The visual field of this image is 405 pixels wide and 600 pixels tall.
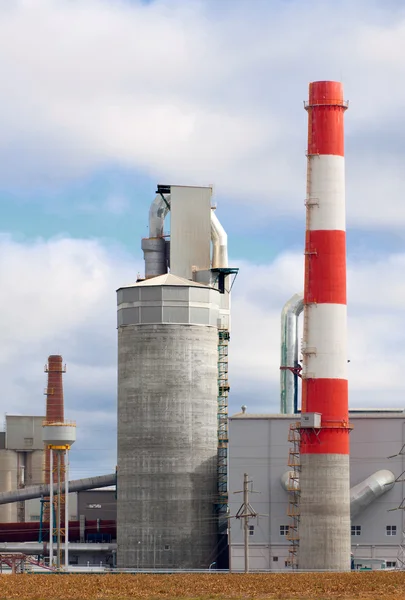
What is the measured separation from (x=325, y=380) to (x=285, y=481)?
775 centimetres

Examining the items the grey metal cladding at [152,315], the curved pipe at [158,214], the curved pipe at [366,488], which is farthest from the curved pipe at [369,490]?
the curved pipe at [158,214]

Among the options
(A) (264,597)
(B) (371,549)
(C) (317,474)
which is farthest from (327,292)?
(A) (264,597)

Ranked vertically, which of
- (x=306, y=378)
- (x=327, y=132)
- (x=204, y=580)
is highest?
(x=327, y=132)

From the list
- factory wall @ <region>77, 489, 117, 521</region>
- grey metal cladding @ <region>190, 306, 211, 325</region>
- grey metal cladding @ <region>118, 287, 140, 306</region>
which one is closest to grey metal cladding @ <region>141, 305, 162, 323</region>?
grey metal cladding @ <region>118, 287, 140, 306</region>

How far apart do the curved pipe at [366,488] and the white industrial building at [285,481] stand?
0.06m

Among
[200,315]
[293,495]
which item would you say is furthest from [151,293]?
[293,495]

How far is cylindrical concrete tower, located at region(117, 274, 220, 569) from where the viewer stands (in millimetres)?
85125

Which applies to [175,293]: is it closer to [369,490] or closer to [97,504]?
[369,490]

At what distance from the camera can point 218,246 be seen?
305 feet

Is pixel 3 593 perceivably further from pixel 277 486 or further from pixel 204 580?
pixel 277 486

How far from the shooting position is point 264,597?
55.4m

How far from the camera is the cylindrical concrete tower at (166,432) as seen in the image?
8512 cm

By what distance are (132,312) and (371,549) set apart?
2019 centimetres

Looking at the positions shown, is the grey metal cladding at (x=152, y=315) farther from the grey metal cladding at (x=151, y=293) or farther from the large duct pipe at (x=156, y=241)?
the large duct pipe at (x=156, y=241)
